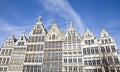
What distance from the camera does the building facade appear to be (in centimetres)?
3222

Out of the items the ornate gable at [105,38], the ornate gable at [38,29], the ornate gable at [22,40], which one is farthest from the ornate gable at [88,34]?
the ornate gable at [22,40]

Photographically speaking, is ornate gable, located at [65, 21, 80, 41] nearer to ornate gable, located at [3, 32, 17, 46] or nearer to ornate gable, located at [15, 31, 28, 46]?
ornate gable, located at [15, 31, 28, 46]

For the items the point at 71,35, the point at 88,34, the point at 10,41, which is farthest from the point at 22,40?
the point at 88,34

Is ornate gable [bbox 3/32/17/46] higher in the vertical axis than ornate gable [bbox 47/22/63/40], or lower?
lower

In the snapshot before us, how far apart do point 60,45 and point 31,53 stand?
7.74m

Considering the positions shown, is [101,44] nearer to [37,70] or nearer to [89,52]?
[89,52]

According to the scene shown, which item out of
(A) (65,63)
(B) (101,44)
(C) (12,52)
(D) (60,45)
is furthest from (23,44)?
(B) (101,44)

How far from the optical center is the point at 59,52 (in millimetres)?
35031

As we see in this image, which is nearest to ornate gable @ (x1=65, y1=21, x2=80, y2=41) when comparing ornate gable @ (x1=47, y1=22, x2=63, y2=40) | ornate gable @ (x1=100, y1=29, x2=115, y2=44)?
ornate gable @ (x1=47, y1=22, x2=63, y2=40)

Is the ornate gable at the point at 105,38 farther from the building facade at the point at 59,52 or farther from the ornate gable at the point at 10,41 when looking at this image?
the ornate gable at the point at 10,41

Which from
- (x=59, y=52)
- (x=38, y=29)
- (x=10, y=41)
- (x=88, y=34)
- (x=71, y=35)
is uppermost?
(x=38, y=29)

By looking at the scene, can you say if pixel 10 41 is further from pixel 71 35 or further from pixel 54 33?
pixel 71 35

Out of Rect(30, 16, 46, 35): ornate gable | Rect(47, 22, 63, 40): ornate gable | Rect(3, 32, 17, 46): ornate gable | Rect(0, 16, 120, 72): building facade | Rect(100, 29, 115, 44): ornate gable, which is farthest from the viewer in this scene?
Rect(30, 16, 46, 35): ornate gable

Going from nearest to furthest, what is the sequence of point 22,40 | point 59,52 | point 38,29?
point 59,52
point 22,40
point 38,29
